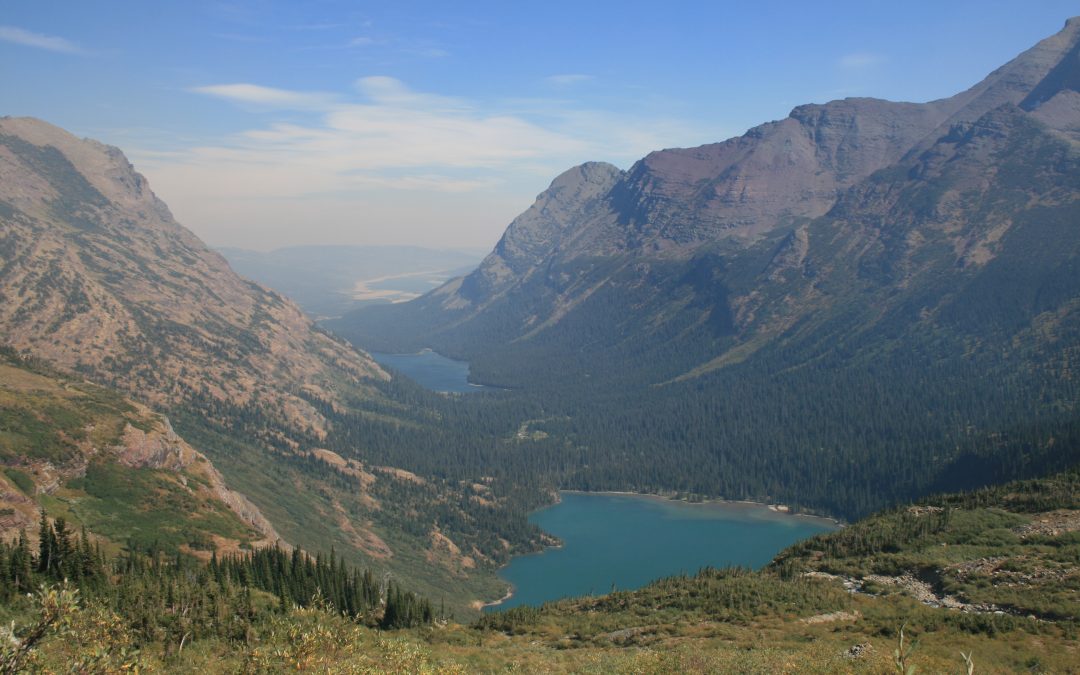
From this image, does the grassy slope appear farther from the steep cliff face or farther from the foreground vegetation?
the foreground vegetation

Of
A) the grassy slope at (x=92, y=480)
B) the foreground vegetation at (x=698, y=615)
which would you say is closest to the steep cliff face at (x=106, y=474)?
the grassy slope at (x=92, y=480)

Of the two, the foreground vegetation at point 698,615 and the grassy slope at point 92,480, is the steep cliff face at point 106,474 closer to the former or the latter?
the grassy slope at point 92,480

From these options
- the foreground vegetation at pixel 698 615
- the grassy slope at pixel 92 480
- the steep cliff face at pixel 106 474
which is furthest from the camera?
the steep cliff face at pixel 106 474

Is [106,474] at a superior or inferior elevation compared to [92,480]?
superior

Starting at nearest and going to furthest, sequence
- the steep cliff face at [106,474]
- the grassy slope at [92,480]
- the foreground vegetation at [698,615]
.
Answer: the foreground vegetation at [698,615] → the grassy slope at [92,480] → the steep cliff face at [106,474]

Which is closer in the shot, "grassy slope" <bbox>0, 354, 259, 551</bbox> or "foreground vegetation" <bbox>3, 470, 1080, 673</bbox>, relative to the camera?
"foreground vegetation" <bbox>3, 470, 1080, 673</bbox>

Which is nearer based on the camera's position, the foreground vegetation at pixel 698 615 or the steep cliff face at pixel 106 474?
the foreground vegetation at pixel 698 615

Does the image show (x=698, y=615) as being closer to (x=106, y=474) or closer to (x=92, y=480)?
(x=92, y=480)

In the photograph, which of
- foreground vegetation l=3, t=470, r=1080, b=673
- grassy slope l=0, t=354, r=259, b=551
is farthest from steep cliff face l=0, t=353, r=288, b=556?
foreground vegetation l=3, t=470, r=1080, b=673

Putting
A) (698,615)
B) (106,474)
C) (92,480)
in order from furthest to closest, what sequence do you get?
1. (106,474)
2. (92,480)
3. (698,615)

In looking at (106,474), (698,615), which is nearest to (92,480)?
(106,474)

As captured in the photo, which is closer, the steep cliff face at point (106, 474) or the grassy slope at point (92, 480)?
the grassy slope at point (92, 480)

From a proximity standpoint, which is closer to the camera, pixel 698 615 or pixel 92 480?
pixel 698 615

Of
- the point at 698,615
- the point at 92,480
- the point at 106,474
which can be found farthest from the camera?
the point at 106,474
